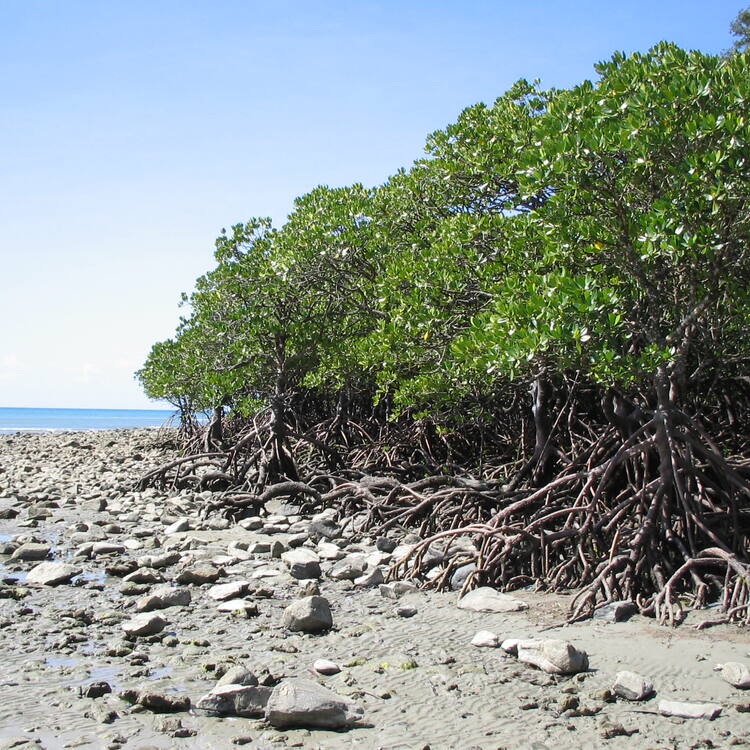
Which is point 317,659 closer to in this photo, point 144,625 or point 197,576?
point 144,625

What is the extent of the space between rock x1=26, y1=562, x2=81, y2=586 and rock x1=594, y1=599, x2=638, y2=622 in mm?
4916

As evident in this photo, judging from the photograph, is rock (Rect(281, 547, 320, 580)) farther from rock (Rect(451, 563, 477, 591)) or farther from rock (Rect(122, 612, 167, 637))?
rock (Rect(122, 612, 167, 637))

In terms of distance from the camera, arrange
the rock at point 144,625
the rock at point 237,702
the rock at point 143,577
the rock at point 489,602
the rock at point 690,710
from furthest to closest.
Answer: the rock at point 143,577
the rock at point 489,602
the rock at point 144,625
the rock at point 237,702
the rock at point 690,710

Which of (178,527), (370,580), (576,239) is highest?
(576,239)

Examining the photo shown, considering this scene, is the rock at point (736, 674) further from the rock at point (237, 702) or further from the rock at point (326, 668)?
the rock at point (237, 702)

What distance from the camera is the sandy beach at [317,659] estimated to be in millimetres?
3863

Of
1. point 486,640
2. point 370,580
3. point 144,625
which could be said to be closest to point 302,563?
point 370,580

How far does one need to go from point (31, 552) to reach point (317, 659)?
4.98 metres

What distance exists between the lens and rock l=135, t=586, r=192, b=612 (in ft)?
20.9

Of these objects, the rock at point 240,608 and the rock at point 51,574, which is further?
the rock at point 51,574

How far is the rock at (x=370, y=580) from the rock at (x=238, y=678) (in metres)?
2.81

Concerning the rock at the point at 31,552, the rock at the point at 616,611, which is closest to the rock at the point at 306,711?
the rock at the point at 616,611

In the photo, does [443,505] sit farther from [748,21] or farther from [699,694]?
[748,21]

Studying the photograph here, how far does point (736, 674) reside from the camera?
14.4ft
